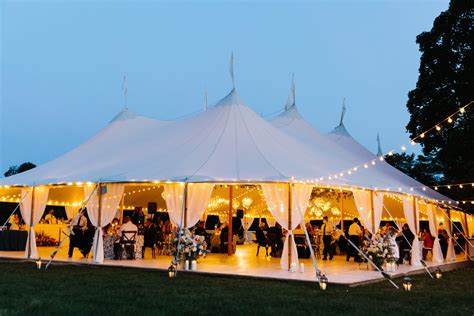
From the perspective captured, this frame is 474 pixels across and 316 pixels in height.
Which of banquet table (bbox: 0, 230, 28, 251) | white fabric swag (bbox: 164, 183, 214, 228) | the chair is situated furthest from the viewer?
banquet table (bbox: 0, 230, 28, 251)

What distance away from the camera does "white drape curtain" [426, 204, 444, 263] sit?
45.5 ft

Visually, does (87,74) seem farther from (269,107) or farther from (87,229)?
(87,229)

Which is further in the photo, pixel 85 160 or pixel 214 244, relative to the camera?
pixel 214 244

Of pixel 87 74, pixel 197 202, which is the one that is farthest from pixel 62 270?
pixel 87 74

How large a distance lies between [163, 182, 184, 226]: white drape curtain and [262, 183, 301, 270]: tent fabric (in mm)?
1665

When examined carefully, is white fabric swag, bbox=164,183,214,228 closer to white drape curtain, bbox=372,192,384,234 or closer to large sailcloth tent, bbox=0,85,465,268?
large sailcloth tent, bbox=0,85,465,268

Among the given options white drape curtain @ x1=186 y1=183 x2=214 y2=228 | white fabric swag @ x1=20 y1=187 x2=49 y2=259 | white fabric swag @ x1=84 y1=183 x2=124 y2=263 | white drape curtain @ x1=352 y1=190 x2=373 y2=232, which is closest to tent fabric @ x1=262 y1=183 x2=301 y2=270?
white drape curtain @ x1=186 y1=183 x2=214 y2=228

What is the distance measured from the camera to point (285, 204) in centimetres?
1031

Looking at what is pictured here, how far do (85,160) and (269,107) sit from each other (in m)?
103

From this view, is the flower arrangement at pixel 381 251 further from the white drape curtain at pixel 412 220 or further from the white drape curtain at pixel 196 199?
the white drape curtain at pixel 196 199

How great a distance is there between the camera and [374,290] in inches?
313

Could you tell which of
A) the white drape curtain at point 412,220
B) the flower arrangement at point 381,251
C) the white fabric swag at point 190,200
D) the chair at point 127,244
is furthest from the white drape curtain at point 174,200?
the white drape curtain at point 412,220

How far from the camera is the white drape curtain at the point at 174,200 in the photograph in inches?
420

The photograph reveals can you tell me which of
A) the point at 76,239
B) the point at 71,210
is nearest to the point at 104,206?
the point at 76,239
